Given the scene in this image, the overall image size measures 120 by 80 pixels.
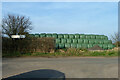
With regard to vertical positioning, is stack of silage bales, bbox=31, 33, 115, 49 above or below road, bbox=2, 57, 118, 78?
above

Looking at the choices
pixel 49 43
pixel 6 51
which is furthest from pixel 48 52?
pixel 6 51

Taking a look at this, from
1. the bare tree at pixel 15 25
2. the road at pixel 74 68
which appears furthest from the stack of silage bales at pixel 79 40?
the road at pixel 74 68

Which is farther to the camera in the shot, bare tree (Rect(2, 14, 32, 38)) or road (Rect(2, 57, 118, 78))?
bare tree (Rect(2, 14, 32, 38))

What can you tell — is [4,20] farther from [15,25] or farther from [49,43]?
[49,43]

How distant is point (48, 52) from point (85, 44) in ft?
→ 36.2

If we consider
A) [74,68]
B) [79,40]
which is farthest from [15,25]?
[74,68]

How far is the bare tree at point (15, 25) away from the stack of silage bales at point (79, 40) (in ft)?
10.8

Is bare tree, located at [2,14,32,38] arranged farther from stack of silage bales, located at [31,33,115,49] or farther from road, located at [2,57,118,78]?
road, located at [2,57,118,78]

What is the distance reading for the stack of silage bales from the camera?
2794 cm

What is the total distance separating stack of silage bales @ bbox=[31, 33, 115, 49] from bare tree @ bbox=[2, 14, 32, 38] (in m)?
3.29

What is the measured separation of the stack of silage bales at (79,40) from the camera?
27938mm

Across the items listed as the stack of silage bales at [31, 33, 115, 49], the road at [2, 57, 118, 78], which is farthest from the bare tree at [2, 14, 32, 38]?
the road at [2, 57, 118, 78]

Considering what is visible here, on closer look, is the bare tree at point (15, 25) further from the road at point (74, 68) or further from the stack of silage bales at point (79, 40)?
the road at point (74, 68)

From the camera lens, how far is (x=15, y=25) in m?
29.5
